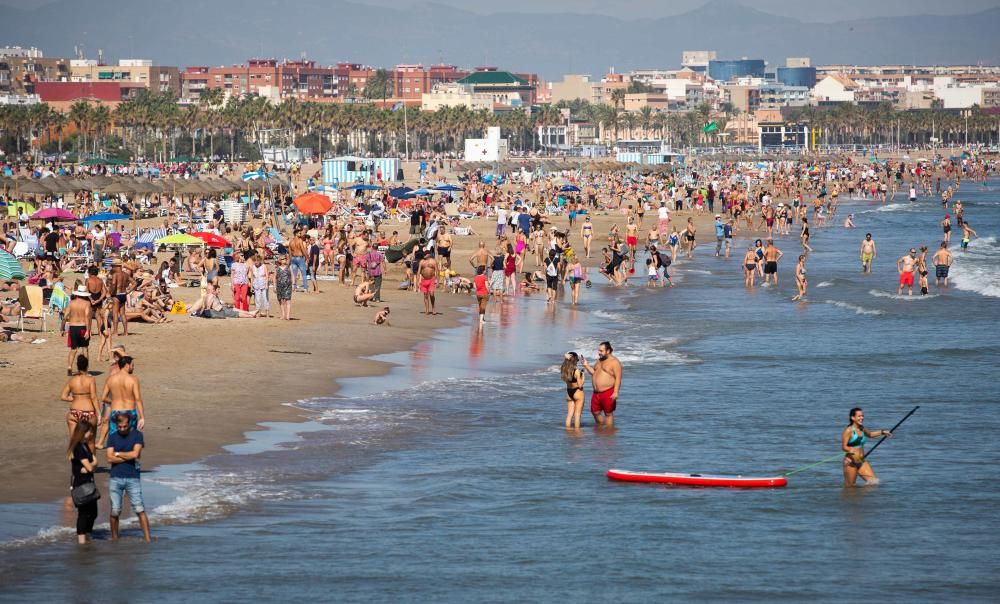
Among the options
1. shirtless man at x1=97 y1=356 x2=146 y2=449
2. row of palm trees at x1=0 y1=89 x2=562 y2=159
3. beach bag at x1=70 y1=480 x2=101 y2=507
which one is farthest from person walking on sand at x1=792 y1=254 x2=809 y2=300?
row of palm trees at x1=0 y1=89 x2=562 y2=159

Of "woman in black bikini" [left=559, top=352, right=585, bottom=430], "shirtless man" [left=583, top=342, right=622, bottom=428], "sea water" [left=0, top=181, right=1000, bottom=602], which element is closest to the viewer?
"sea water" [left=0, top=181, right=1000, bottom=602]

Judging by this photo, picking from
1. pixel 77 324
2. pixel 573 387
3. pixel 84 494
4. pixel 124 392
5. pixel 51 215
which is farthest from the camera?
pixel 51 215

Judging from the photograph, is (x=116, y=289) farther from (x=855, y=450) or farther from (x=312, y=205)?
(x=312, y=205)

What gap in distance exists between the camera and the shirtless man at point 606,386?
1734 centimetres

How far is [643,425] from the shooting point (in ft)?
57.9

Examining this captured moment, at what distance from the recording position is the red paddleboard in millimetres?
14344

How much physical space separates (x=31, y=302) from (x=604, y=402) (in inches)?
396

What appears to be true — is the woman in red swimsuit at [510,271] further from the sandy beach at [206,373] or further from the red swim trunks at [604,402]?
the red swim trunks at [604,402]

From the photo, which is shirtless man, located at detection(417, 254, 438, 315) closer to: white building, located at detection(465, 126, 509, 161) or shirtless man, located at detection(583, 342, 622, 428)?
shirtless man, located at detection(583, 342, 622, 428)

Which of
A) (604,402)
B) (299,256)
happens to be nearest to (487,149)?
(299,256)

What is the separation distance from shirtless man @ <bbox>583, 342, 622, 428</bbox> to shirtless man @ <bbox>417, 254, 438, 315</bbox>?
977 cm

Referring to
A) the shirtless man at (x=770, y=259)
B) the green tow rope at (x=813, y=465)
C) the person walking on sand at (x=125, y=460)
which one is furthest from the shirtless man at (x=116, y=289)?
the shirtless man at (x=770, y=259)

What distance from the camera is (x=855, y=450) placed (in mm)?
14320

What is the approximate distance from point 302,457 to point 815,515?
5.81 metres
